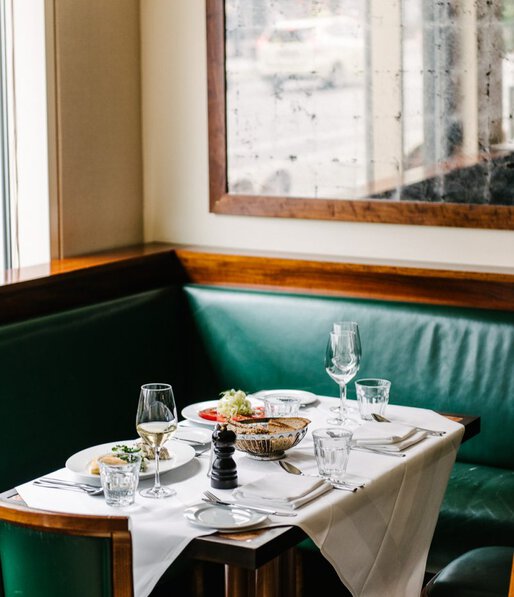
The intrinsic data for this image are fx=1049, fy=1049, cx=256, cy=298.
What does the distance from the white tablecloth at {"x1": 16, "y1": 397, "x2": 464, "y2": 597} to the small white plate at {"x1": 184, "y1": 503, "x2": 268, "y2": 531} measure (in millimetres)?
19

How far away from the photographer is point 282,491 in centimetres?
231

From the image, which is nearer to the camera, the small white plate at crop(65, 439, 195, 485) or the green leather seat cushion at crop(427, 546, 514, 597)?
the small white plate at crop(65, 439, 195, 485)

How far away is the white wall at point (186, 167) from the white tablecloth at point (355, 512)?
1247 millimetres

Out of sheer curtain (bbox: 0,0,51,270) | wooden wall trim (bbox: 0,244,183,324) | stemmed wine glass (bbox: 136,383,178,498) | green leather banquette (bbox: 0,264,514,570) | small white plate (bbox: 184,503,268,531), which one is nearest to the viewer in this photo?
small white plate (bbox: 184,503,268,531)

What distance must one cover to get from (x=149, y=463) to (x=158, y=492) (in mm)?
160

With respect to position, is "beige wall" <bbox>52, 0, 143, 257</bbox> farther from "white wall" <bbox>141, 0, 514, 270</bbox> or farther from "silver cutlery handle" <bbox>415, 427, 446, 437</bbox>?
"silver cutlery handle" <bbox>415, 427, 446, 437</bbox>

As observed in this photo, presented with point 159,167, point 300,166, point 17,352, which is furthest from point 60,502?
point 159,167

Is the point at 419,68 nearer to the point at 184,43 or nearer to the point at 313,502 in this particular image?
the point at 184,43

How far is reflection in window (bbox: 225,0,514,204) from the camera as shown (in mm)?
3713

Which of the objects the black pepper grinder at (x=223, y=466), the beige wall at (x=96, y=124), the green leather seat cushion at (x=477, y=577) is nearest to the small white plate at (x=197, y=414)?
the black pepper grinder at (x=223, y=466)

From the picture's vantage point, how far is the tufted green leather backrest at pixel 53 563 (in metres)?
1.77

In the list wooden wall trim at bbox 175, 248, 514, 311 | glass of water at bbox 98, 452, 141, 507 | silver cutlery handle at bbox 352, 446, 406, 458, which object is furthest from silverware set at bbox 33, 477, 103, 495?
wooden wall trim at bbox 175, 248, 514, 311

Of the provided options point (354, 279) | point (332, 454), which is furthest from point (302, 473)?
point (354, 279)

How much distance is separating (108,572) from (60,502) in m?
0.59
